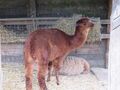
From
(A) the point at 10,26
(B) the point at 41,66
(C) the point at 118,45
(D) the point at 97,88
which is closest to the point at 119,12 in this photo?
Result: (C) the point at 118,45

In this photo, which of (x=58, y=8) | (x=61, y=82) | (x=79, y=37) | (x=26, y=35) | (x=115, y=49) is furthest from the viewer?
(x=58, y=8)

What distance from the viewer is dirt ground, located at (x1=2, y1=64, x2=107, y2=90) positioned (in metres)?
2.87

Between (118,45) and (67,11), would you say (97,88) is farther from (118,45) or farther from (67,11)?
(118,45)

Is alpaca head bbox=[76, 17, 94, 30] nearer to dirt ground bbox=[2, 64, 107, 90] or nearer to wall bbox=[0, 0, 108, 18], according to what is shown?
dirt ground bbox=[2, 64, 107, 90]

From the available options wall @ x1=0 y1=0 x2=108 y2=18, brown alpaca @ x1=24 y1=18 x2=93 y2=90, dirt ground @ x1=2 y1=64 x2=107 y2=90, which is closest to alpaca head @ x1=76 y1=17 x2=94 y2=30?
brown alpaca @ x1=24 y1=18 x2=93 y2=90

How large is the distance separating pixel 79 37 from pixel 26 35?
1252mm

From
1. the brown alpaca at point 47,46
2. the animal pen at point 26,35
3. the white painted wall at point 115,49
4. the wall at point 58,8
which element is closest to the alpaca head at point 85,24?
the brown alpaca at point 47,46

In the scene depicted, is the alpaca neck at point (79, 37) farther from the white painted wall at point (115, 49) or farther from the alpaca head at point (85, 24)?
the white painted wall at point (115, 49)

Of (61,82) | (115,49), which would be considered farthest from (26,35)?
(115,49)

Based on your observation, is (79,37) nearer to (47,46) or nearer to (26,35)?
(47,46)

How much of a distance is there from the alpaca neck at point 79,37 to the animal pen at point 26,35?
2.80 ft

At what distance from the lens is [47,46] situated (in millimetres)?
2355

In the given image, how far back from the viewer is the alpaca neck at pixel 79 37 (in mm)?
2489

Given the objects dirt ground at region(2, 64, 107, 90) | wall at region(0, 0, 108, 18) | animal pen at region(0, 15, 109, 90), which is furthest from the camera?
wall at region(0, 0, 108, 18)
